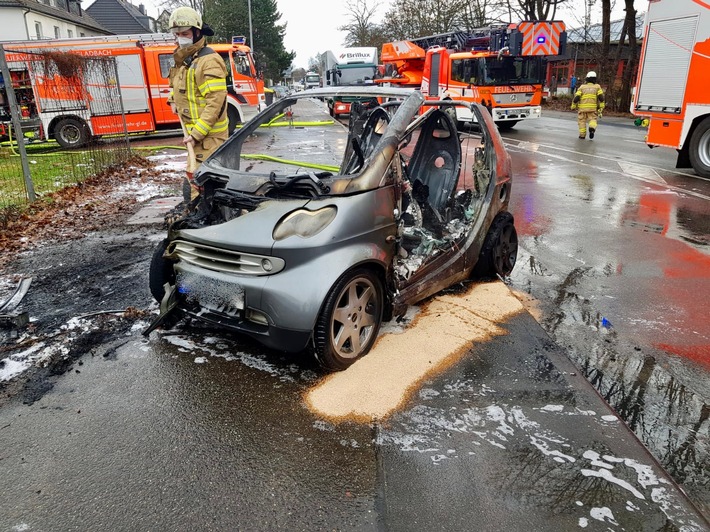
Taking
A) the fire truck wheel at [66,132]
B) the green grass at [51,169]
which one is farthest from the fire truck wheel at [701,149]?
the fire truck wheel at [66,132]

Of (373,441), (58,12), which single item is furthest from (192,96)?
(58,12)

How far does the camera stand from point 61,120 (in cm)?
1550

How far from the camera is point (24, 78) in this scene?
48.2 feet

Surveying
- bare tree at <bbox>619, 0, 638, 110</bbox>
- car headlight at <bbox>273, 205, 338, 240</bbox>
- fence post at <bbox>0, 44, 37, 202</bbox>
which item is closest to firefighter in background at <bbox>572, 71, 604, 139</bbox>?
bare tree at <bbox>619, 0, 638, 110</bbox>

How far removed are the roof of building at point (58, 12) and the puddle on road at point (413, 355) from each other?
3764 centimetres

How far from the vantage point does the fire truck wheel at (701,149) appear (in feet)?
33.7

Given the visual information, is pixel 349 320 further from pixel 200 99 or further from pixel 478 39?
pixel 478 39

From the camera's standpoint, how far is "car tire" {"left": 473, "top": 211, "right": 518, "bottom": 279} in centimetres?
477

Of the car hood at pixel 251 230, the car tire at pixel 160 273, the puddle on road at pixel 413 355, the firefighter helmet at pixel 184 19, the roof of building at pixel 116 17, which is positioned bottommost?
the puddle on road at pixel 413 355

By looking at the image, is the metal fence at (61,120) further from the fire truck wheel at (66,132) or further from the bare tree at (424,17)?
the bare tree at (424,17)

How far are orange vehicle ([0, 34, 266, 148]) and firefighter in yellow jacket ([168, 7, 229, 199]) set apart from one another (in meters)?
5.84

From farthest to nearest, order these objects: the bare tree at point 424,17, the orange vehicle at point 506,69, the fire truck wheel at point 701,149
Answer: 1. the bare tree at point 424,17
2. the orange vehicle at point 506,69
3. the fire truck wheel at point 701,149

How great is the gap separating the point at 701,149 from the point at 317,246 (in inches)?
405

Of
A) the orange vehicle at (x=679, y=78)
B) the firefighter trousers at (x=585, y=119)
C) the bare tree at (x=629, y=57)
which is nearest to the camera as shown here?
the orange vehicle at (x=679, y=78)
